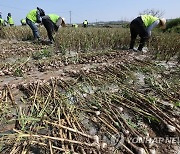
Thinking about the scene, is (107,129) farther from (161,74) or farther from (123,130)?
(161,74)

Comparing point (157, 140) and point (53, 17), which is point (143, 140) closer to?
point (157, 140)

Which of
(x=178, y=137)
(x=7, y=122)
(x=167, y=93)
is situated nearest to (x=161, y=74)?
(x=167, y=93)

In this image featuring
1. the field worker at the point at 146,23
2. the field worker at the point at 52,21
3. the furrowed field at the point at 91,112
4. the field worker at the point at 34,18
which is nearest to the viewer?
the furrowed field at the point at 91,112

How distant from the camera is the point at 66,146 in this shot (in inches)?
78.5

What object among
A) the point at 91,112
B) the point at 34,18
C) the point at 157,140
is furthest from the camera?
the point at 34,18

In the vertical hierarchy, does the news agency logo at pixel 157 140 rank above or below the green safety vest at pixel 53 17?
below

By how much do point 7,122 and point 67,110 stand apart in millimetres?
635

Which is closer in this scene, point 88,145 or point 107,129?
point 88,145

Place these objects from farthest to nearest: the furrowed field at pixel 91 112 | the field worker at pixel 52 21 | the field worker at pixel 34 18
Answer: the field worker at pixel 34 18 < the field worker at pixel 52 21 < the furrowed field at pixel 91 112

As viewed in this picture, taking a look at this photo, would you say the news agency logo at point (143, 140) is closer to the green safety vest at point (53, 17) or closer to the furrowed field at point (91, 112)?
the furrowed field at point (91, 112)

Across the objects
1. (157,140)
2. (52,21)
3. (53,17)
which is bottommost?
(157,140)

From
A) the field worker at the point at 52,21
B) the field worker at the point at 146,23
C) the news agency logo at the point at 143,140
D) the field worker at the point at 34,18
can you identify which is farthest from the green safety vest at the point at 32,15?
the news agency logo at the point at 143,140

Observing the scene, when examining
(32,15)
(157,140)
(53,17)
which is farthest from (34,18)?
(157,140)

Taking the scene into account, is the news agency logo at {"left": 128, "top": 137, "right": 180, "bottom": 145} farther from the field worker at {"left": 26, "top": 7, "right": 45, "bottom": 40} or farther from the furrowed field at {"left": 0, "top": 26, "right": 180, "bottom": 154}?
the field worker at {"left": 26, "top": 7, "right": 45, "bottom": 40}
